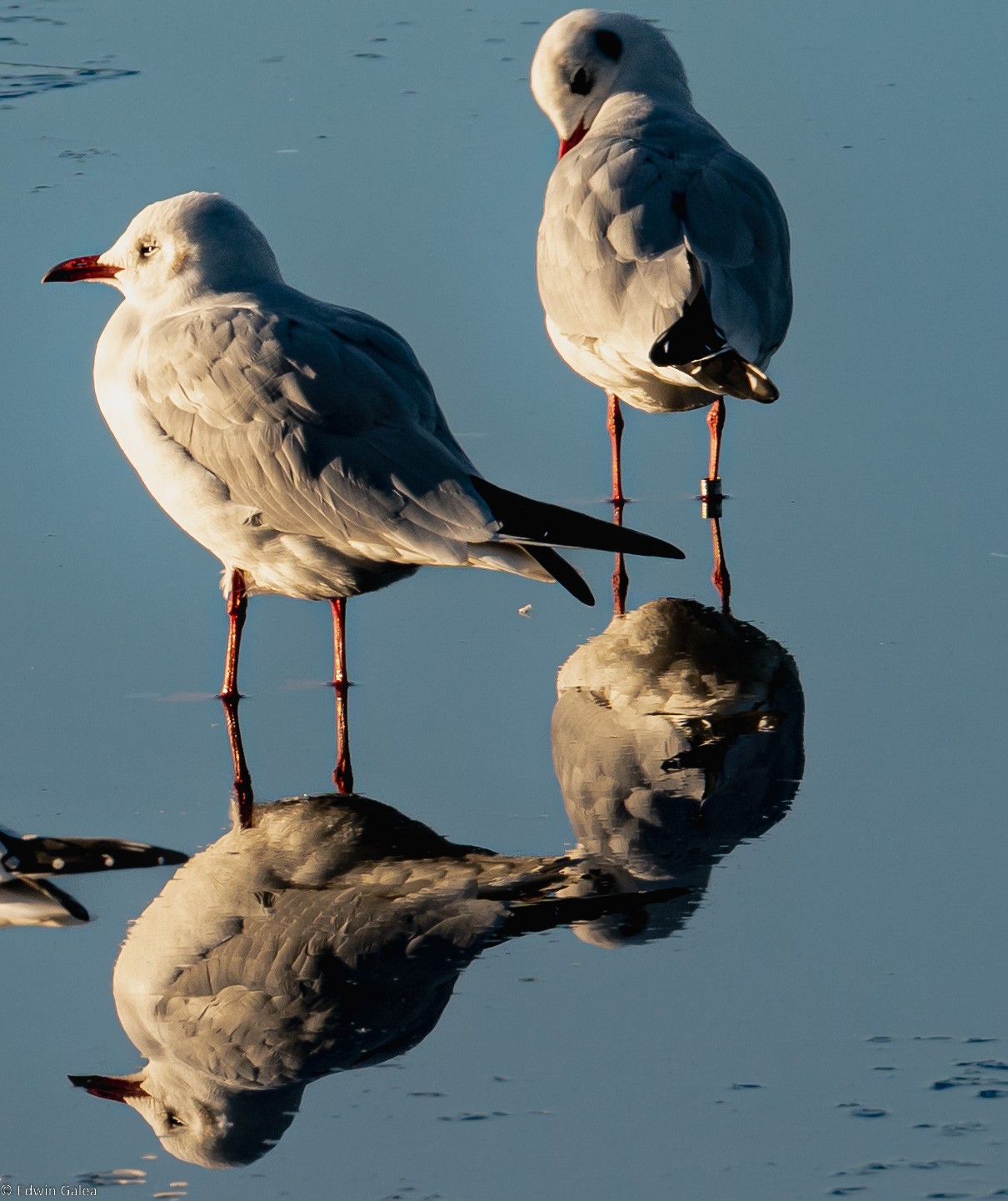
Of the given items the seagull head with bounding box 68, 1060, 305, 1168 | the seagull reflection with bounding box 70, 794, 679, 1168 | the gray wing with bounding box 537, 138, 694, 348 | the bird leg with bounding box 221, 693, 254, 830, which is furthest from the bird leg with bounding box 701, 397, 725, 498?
the seagull head with bounding box 68, 1060, 305, 1168

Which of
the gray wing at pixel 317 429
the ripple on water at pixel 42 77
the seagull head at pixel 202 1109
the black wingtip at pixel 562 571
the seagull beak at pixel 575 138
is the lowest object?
the seagull head at pixel 202 1109

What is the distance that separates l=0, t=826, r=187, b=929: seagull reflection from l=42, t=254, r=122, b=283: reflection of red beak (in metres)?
2.00

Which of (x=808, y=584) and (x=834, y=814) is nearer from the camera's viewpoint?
(x=834, y=814)

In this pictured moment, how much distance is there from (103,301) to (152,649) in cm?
296

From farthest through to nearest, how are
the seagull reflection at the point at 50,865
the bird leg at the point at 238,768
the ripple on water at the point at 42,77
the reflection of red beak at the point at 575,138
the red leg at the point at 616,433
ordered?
the ripple on water at the point at 42,77, the reflection of red beak at the point at 575,138, the red leg at the point at 616,433, the bird leg at the point at 238,768, the seagull reflection at the point at 50,865

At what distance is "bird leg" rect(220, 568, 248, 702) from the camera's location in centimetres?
577

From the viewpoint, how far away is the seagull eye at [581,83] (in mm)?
8297

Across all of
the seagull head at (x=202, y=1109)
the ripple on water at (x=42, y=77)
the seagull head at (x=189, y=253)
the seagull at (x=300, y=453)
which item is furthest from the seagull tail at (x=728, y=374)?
the ripple on water at (x=42, y=77)

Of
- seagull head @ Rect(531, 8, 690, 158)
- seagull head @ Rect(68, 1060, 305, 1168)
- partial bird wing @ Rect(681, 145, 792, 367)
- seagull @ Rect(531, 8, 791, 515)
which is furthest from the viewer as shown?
seagull head @ Rect(531, 8, 690, 158)

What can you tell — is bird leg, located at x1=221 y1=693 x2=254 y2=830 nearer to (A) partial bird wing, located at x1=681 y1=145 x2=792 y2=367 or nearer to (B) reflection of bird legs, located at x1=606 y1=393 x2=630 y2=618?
(B) reflection of bird legs, located at x1=606 y1=393 x2=630 y2=618

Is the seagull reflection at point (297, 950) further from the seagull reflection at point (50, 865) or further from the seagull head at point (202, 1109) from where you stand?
the seagull reflection at point (50, 865)

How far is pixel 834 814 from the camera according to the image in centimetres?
498

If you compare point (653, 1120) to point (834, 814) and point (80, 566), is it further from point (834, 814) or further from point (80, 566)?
point (80, 566)

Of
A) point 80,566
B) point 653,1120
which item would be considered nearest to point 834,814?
point 653,1120
